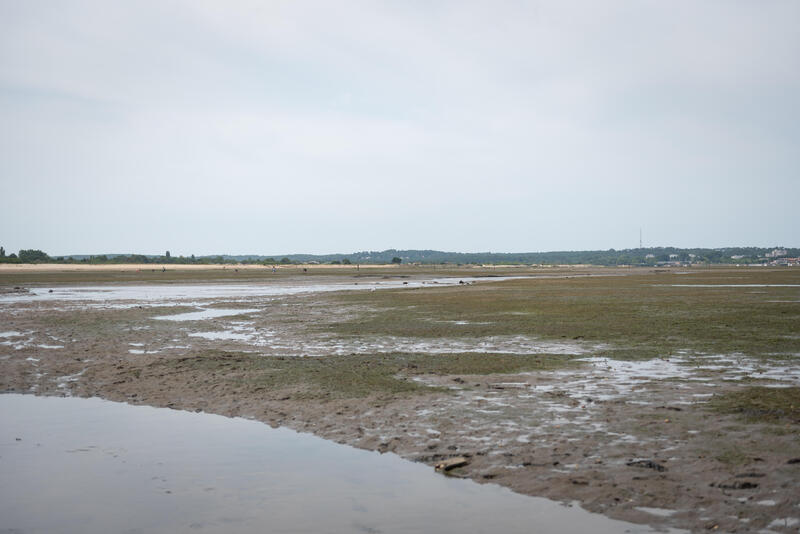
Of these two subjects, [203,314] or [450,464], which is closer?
[450,464]

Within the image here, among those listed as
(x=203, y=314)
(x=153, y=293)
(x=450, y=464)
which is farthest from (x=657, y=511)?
(x=153, y=293)

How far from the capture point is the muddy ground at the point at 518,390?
753cm

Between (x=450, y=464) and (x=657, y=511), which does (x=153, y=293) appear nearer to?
(x=450, y=464)

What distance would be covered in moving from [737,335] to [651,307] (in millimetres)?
11147

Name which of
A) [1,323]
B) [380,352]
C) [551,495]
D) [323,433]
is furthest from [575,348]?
[1,323]

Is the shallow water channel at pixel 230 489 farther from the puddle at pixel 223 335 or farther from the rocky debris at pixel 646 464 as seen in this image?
the puddle at pixel 223 335

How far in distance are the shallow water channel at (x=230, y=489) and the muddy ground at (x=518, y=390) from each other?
0.57 metres

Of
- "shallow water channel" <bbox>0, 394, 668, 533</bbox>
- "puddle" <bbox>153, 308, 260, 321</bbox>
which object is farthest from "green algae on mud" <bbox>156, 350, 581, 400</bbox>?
"puddle" <bbox>153, 308, 260, 321</bbox>

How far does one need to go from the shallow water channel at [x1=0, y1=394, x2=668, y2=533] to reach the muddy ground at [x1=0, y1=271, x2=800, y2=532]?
0.57m

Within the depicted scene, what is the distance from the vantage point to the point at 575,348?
61.1 feet

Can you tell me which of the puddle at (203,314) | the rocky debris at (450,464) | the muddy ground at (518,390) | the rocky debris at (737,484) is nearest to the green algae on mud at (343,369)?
the muddy ground at (518,390)

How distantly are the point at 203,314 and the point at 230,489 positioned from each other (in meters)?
25.9

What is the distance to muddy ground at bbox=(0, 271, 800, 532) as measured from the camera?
297 inches

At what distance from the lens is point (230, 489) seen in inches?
307
